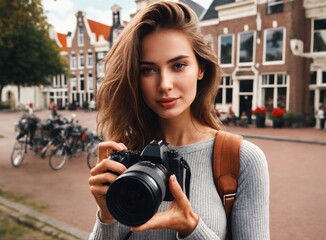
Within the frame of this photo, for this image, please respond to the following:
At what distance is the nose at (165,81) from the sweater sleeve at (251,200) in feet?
1.39

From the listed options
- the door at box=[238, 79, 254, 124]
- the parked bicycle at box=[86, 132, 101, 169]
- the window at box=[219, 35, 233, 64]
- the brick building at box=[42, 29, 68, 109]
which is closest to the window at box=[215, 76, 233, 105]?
the door at box=[238, 79, 254, 124]

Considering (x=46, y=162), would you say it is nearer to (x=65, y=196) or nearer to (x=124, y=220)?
(x=65, y=196)

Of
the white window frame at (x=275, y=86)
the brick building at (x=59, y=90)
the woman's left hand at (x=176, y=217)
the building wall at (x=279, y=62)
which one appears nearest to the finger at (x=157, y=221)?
the woman's left hand at (x=176, y=217)

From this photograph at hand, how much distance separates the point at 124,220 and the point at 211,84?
0.88 m

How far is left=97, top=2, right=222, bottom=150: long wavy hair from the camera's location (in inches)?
55.4

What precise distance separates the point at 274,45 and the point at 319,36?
238 centimetres

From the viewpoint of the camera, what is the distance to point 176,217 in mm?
1108

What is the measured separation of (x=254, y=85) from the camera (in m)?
18.9

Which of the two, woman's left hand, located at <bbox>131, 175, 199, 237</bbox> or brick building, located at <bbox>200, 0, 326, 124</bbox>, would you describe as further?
brick building, located at <bbox>200, 0, 326, 124</bbox>

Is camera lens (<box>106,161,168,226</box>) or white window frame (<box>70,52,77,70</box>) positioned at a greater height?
white window frame (<box>70,52,77,70</box>)

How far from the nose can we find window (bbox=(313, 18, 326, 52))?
18339 mm

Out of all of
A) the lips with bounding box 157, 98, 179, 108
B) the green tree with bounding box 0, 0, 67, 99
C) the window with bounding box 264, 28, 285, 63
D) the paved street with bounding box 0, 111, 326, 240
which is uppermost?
the window with bounding box 264, 28, 285, 63

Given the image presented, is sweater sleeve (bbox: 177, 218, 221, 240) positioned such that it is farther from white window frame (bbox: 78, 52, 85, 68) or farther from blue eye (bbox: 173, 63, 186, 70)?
white window frame (bbox: 78, 52, 85, 68)

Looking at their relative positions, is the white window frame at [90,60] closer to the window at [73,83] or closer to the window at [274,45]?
the window at [73,83]
